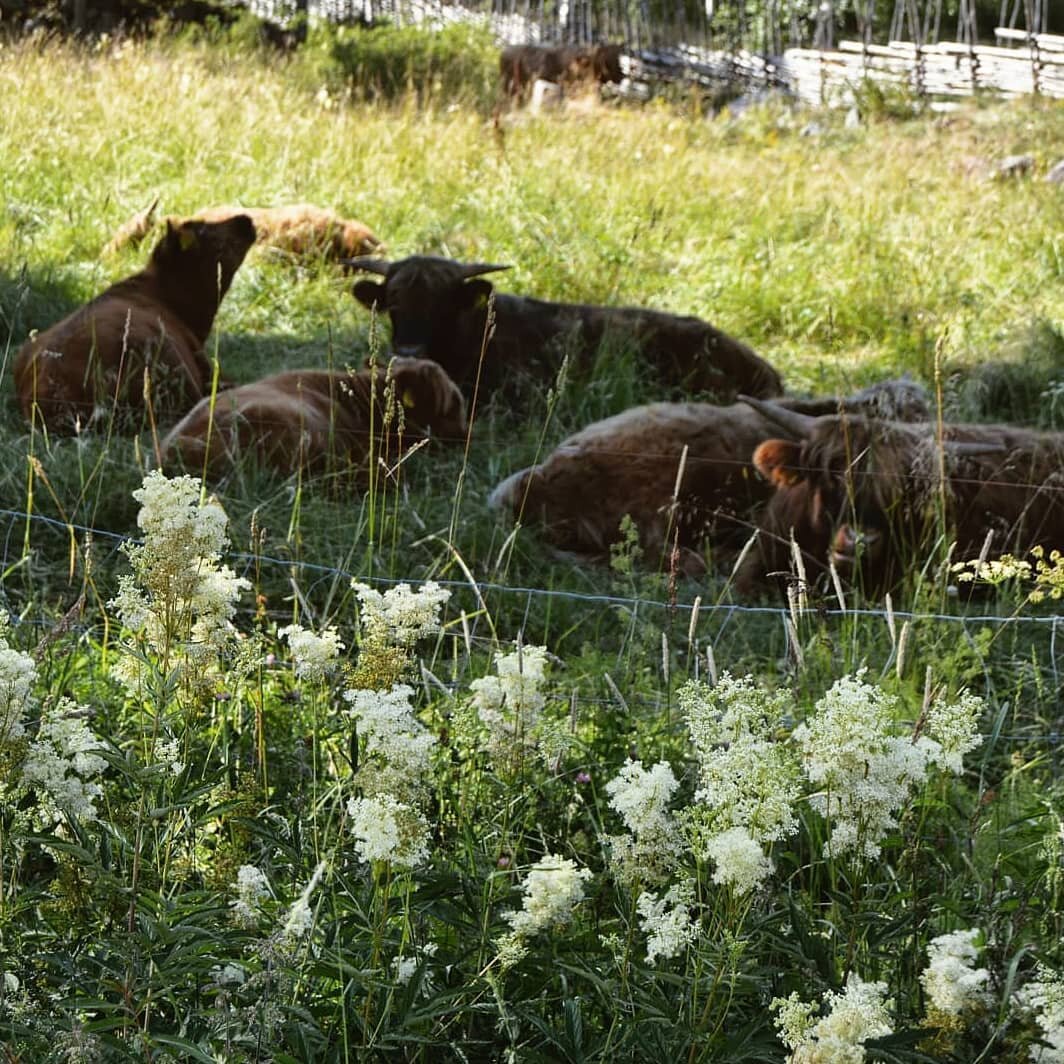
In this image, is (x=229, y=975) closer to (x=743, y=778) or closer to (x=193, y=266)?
(x=743, y=778)

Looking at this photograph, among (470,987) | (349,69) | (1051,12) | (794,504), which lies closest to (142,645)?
(470,987)

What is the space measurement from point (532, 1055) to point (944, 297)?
8.66m

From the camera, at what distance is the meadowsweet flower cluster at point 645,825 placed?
1.77m

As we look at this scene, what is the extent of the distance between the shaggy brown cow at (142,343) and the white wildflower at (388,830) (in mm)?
4463

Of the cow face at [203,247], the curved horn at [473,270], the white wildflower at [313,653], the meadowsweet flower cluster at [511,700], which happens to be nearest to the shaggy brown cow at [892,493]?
the curved horn at [473,270]

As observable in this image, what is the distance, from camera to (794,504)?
600 centimetres

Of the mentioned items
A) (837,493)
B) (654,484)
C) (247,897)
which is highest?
(247,897)

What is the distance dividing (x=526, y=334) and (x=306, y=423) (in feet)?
8.17

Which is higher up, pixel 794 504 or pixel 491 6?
pixel 491 6

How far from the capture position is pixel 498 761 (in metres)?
2.32

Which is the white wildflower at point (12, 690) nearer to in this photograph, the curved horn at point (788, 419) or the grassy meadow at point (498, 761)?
the grassy meadow at point (498, 761)

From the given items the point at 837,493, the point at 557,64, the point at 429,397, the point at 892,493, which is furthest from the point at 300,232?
the point at 557,64

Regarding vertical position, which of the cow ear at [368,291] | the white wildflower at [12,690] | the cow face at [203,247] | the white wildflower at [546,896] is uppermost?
the white wildflower at [12,690]

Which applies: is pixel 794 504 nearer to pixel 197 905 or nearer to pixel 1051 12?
pixel 197 905
